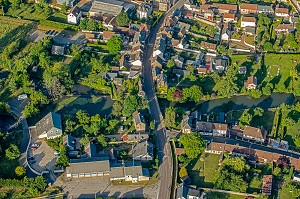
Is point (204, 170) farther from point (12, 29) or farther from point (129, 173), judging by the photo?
point (12, 29)

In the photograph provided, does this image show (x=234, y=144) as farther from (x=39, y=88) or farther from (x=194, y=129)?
(x=39, y=88)

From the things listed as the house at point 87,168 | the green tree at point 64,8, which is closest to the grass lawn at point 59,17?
the green tree at point 64,8

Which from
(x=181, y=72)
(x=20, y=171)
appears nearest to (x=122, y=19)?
(x=181, y=72)

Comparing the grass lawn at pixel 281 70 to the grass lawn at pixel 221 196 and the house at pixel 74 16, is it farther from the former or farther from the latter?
the house at pixel 74 16

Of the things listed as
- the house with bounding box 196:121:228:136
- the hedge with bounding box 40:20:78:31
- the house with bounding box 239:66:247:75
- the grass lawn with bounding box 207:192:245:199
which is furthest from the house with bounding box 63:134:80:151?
the house with bounding box 239:66:247:75

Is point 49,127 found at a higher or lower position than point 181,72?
lower

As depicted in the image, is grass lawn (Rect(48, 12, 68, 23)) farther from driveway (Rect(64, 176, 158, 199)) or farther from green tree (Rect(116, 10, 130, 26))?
driveway (Rect(64, 176, 158, 199))
